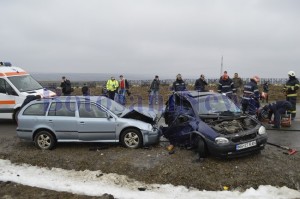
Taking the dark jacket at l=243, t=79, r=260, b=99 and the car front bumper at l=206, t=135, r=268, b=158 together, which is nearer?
the car front bumper at l=206, t=135, r=268, b=158

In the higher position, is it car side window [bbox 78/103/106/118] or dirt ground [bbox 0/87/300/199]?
car side window [bbox 78/103/106/118]

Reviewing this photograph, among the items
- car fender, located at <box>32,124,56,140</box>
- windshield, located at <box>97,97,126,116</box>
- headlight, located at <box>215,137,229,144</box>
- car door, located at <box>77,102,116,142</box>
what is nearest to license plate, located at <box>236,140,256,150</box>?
headlight, located at <box>215,137,229,144</box>

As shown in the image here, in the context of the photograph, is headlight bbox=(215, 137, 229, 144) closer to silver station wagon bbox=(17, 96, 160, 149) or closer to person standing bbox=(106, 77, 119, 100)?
silver station wagon bbox=(17, 96, 160, 149)

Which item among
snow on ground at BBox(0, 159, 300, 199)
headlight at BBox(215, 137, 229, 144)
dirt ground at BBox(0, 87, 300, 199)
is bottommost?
snow on ground at BBox(0, 159, 300, 199)

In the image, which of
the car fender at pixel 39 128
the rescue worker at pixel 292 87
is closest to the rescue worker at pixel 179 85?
the rescue worker at pixel 292 87

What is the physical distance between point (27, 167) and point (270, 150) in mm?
6338

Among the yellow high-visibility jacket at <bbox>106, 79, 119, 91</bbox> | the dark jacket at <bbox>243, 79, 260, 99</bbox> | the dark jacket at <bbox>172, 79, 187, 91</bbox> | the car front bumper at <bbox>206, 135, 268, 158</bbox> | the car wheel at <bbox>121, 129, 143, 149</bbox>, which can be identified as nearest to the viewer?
the car front bumper at <bbox>206, 135, 268, 158</bbox>

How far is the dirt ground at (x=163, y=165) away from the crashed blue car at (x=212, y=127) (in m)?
0.32

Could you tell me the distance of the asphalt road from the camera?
29.0 ft

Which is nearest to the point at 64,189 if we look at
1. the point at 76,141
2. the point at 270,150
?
the point at 76,141

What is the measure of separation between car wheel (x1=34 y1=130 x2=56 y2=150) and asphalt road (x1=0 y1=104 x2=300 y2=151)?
7.87 feet

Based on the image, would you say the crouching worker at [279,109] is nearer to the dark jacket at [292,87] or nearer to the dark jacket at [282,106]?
the dark jacket at [282,106]

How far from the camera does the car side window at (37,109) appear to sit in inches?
348

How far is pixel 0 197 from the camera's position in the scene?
6070 millimetres
